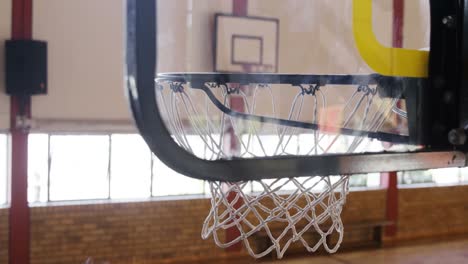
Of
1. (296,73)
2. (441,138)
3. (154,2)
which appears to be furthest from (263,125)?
(154,2)

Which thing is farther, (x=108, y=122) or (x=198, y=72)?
(x=108, y=122)

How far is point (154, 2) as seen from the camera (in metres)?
1.05

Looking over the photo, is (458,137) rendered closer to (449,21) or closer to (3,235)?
(449,21)

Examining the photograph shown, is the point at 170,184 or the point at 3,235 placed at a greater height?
the point at 170,184

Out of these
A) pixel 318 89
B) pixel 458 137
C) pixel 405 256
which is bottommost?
pixel 405 256

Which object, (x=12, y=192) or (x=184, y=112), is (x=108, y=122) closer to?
(x=12, y=192)

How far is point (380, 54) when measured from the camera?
4.78ft

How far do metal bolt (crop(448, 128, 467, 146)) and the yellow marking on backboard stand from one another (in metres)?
0.15

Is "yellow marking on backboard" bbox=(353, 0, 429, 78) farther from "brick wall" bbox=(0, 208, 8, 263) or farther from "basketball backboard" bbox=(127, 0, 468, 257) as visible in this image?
"brick wall" bbox=(0, 208, 8, 263)

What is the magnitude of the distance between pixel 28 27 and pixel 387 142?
4273mm

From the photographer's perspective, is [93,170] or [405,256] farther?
[405,256]

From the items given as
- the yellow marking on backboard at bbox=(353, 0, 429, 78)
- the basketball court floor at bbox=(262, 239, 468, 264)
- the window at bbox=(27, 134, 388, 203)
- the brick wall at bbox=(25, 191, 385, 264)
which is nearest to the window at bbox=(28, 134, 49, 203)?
the window at bbox=(27, 134, 388, 203)

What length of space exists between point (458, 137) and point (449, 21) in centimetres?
27

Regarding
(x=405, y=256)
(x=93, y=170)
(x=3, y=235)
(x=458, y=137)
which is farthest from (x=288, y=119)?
(x=405, y=256)
